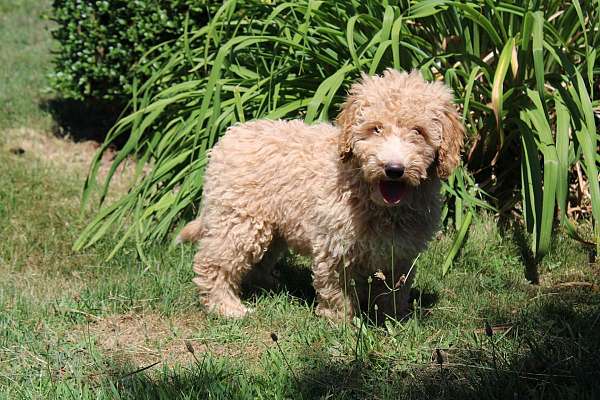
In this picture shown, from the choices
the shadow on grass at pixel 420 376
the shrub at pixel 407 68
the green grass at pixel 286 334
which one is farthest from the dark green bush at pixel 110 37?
the shadow on grass at pixel 420 376

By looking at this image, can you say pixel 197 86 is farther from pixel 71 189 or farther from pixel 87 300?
pixel 87 300

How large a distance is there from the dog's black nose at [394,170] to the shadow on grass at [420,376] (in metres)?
0.78

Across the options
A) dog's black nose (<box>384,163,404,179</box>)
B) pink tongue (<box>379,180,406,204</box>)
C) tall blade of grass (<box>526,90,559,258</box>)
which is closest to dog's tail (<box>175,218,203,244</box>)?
pink tongue (<box>379,180,406,204</box>)

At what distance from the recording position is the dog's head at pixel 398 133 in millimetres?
3533

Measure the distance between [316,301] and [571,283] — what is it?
1.38 m

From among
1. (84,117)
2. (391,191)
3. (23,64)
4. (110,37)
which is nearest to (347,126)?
(391,191)

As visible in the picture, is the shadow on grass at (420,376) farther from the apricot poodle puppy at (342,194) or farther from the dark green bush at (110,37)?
the dark green bush at (110,37)

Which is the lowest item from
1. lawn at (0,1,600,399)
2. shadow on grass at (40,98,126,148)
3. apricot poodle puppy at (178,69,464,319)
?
shadow on grass at (40,98,126,148)

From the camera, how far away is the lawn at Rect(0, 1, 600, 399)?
3256 mm

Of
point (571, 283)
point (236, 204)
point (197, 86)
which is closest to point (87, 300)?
point (236, 204)

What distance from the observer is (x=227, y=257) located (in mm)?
4324

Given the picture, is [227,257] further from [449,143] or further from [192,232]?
[449,143]

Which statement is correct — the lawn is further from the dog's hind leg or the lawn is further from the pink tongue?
the pink tongue

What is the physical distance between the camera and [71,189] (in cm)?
637
